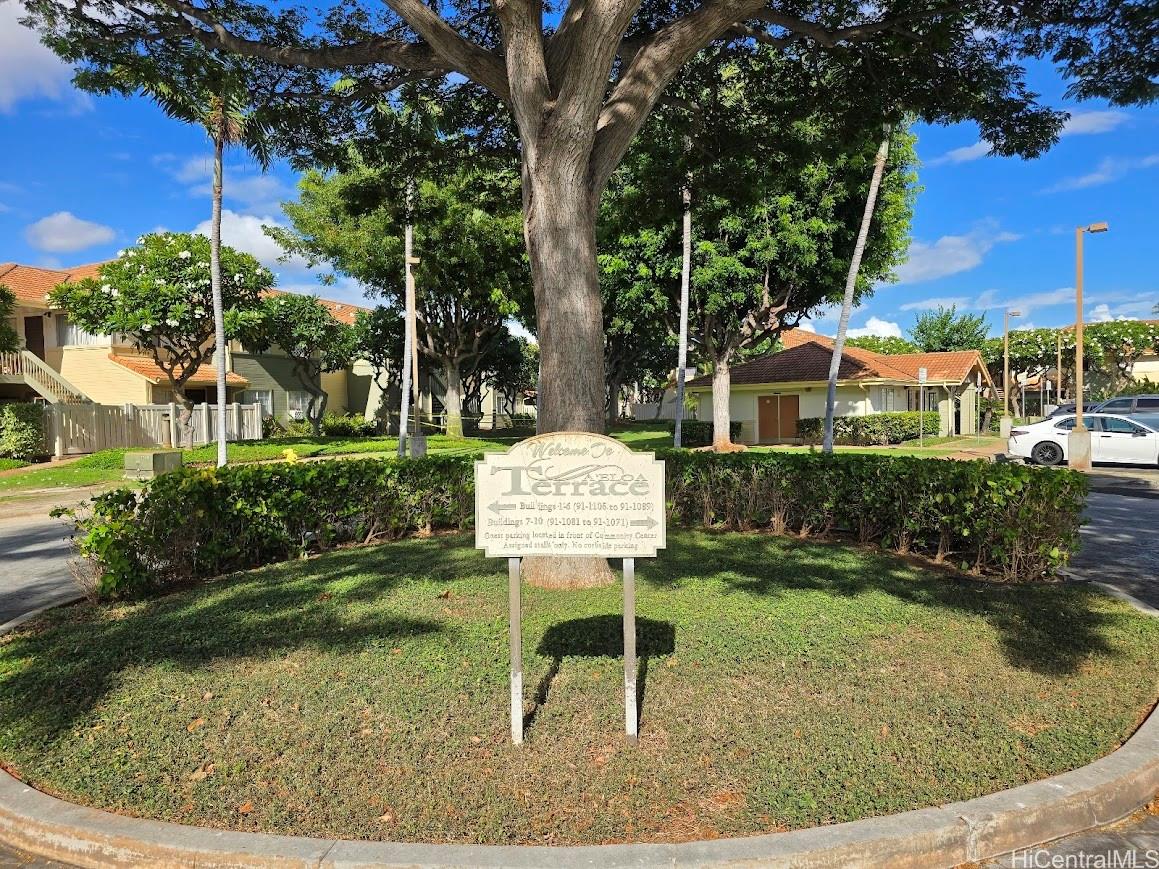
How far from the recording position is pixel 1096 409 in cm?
1895

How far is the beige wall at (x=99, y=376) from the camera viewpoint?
2717 centimetres

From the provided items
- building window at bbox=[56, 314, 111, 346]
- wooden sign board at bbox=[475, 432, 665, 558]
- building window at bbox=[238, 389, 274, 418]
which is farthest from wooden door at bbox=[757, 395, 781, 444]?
wooden sign board at bbox=[475, 432, 665, 558]

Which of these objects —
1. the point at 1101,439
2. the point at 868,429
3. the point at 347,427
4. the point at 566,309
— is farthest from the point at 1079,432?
the point at 347,427

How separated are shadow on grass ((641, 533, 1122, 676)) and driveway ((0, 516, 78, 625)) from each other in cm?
557

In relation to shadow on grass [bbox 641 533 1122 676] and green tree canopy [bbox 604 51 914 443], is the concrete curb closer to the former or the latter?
shadow on grass [bbox 641 533 1122 676]

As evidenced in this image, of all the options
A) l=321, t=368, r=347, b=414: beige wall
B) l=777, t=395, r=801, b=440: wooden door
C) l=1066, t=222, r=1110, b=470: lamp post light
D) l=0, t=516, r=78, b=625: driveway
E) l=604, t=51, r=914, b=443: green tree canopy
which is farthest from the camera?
l=321, t=368, r=347, b=414: beige wall

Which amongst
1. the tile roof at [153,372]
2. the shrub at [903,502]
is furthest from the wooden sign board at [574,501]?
the tile roof at [153,372]

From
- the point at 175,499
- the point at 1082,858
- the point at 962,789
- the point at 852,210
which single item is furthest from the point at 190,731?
the point at 852,210

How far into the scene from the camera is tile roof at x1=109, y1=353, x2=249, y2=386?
2712 cm

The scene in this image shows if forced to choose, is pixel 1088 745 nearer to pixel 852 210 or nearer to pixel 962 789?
pixel 962 789

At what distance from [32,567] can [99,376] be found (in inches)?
919

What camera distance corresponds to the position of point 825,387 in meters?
28.3

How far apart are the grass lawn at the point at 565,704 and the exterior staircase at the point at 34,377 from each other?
22641 mm

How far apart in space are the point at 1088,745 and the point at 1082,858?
2.57ft
